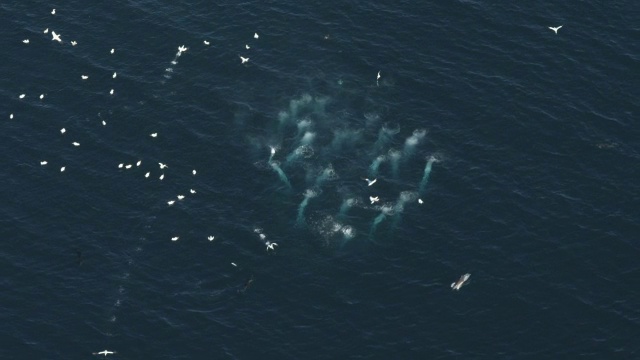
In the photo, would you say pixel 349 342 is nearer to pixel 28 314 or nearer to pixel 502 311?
pixel 502 311

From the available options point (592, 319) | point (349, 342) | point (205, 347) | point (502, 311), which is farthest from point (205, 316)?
point (592, 319)

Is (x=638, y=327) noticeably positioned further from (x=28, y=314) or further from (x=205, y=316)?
(x=28, y=314)

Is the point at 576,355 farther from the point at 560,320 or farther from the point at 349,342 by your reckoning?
the point at 349,342

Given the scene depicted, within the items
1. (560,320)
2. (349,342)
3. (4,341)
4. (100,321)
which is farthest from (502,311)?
(4,341)

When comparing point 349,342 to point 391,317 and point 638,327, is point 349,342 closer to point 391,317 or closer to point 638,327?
point 391,317

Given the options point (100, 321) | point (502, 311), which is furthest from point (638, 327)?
point (100, 321)
